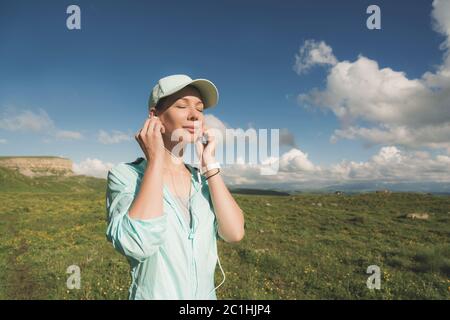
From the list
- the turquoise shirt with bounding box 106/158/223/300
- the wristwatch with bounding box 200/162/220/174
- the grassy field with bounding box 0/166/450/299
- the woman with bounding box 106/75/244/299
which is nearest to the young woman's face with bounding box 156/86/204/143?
the woman with bounding box 106/75/244/299

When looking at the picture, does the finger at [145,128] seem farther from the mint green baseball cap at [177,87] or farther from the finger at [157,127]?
the mint green baseball cap at [177,87]

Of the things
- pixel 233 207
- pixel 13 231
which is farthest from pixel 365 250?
pixel 13 231

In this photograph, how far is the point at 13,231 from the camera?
21.0 metres

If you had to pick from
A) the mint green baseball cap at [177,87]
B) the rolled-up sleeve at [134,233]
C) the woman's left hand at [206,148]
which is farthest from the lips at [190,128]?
the rolled-up sleeve at [134,233]

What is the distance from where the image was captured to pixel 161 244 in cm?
238

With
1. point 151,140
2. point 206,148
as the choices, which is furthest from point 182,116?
point 151,140

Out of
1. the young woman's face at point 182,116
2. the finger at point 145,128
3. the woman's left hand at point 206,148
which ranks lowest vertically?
the woman's left hand at point 206,148

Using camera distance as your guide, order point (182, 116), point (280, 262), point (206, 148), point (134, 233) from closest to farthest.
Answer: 1. point (134, 233)
2. point (182, 116)
3. point (206, 148)
4. point (280, 262)

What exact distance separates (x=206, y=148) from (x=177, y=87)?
0.58 meters

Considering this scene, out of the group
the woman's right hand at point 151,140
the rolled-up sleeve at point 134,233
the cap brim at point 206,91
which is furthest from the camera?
the cap brim at point 206,91

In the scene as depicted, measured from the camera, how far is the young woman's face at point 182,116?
110 inches

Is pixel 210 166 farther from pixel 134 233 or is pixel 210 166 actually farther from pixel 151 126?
pixel 134 233
